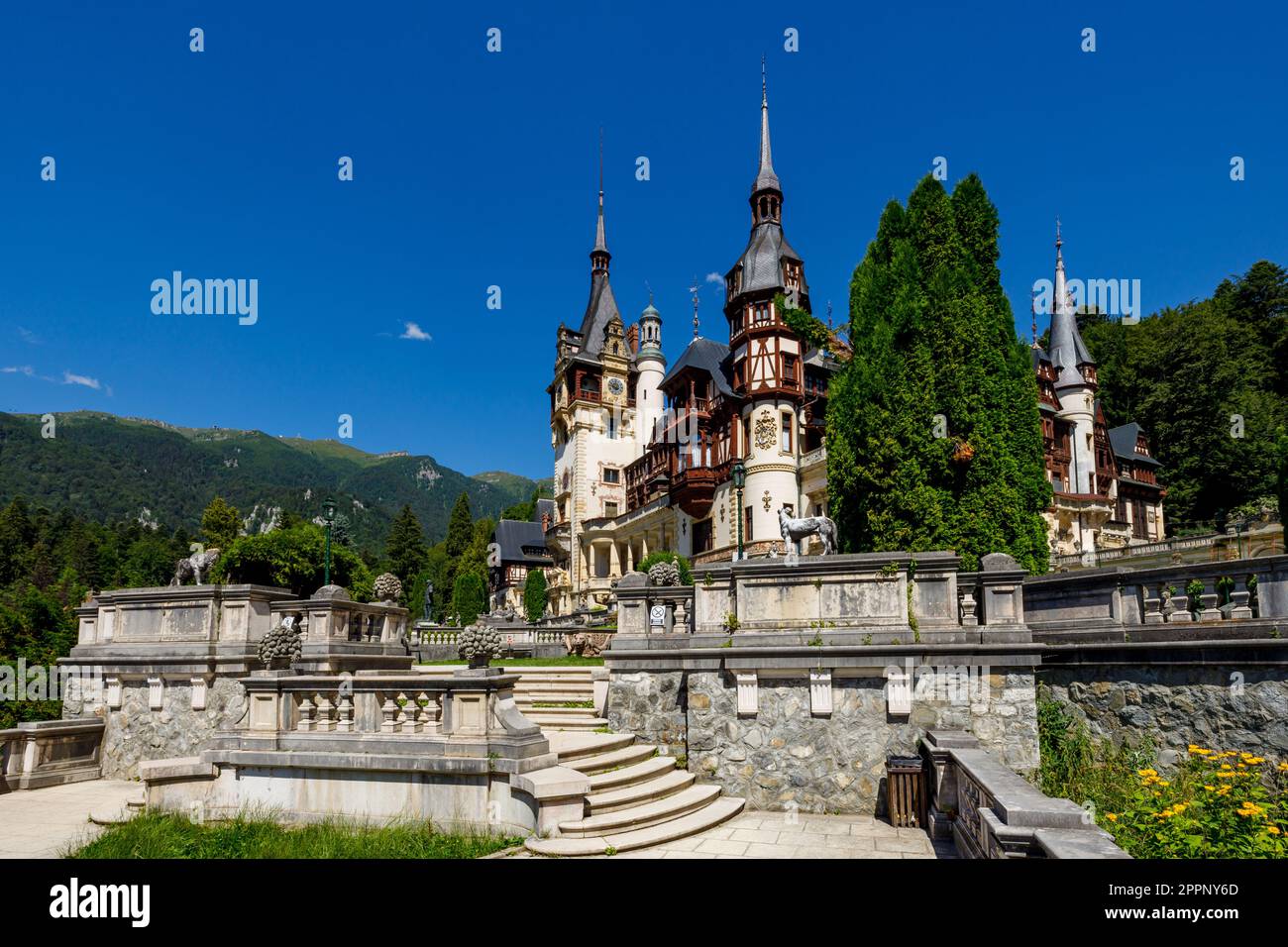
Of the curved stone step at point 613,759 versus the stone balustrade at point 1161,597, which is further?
the stone balustrade at point 1161,597

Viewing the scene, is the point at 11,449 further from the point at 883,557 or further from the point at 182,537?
the point at 883,557

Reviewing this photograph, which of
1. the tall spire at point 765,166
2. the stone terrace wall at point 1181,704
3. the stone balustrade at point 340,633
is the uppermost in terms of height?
the tall spire at point 765,166

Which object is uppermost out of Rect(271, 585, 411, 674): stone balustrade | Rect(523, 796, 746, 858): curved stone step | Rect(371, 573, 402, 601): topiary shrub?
Rect(371, 573, 402, 601): topiary shrub

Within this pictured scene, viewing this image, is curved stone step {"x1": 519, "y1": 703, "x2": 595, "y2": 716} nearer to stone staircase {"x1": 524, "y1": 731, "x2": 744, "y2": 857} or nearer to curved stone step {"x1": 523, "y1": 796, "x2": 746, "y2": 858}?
stone staircase {"x1": 524, "y1": 731, "x2": 744, "y2": 857}

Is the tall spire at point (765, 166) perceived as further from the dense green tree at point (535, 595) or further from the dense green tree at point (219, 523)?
the dense green tree at point (219, 523)

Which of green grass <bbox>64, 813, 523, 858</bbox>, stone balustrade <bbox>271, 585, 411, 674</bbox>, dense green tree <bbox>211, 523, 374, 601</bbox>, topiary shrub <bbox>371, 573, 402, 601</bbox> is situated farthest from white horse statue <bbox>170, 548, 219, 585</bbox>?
dense green tree <bbox>211, 523, 374, 601</bbox>

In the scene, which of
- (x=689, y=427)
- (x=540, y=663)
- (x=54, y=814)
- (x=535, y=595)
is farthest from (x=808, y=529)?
(x=535, y=595)

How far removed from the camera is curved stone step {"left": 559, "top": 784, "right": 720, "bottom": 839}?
833cm

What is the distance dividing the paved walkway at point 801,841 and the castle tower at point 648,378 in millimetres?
48946

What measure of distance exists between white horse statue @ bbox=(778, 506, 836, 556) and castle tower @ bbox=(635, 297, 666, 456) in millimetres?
45273

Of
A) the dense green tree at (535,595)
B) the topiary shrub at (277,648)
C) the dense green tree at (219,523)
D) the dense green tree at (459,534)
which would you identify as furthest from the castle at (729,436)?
the dense green tree at (219,523)

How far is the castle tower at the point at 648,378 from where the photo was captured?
58875 mm

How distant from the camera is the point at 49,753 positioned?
46.2 feet

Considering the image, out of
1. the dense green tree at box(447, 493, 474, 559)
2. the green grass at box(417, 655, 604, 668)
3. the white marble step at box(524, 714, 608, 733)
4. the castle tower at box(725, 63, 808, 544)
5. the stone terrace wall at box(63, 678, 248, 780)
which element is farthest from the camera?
the dense green tree at box(447, 493, 474, 559)
